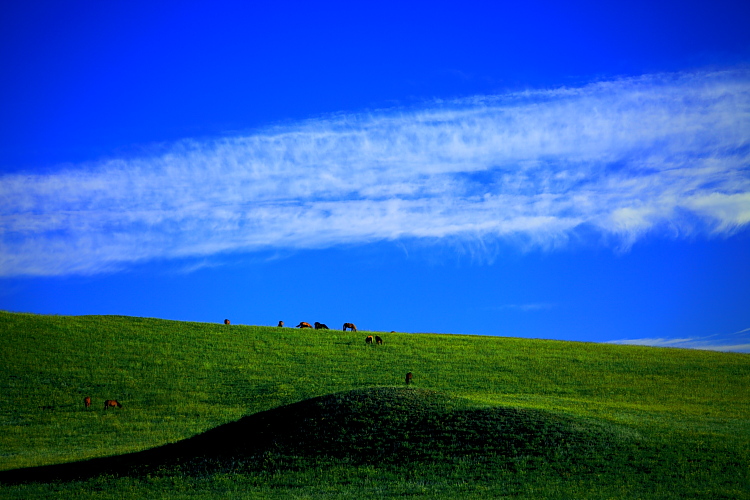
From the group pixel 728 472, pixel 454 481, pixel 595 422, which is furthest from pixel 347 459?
pixel 728 472

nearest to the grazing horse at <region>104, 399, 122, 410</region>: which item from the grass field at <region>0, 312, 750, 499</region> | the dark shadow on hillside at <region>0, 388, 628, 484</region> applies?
the grass field at <region>0, 312, 750, 499</region>

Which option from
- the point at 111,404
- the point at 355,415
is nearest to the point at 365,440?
the point at 355,415

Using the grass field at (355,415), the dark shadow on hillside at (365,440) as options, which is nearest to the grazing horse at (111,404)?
the grass field at (355,415)

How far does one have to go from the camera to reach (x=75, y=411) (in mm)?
41188

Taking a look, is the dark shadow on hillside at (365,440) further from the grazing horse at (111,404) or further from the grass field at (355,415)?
the grazing horse at (111,404)

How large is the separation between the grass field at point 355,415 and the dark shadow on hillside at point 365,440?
0.09m

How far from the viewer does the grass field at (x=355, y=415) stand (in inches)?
933

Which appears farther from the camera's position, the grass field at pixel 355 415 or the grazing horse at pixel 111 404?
the grazing horse at pixel 111 404

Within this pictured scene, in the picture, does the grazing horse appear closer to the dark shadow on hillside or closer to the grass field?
the grass field

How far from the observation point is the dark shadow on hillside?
25.7m

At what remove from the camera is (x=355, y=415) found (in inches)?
1133

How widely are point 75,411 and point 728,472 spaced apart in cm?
3535

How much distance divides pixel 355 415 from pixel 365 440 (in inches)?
82.6

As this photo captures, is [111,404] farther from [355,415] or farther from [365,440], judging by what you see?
[365,440]
